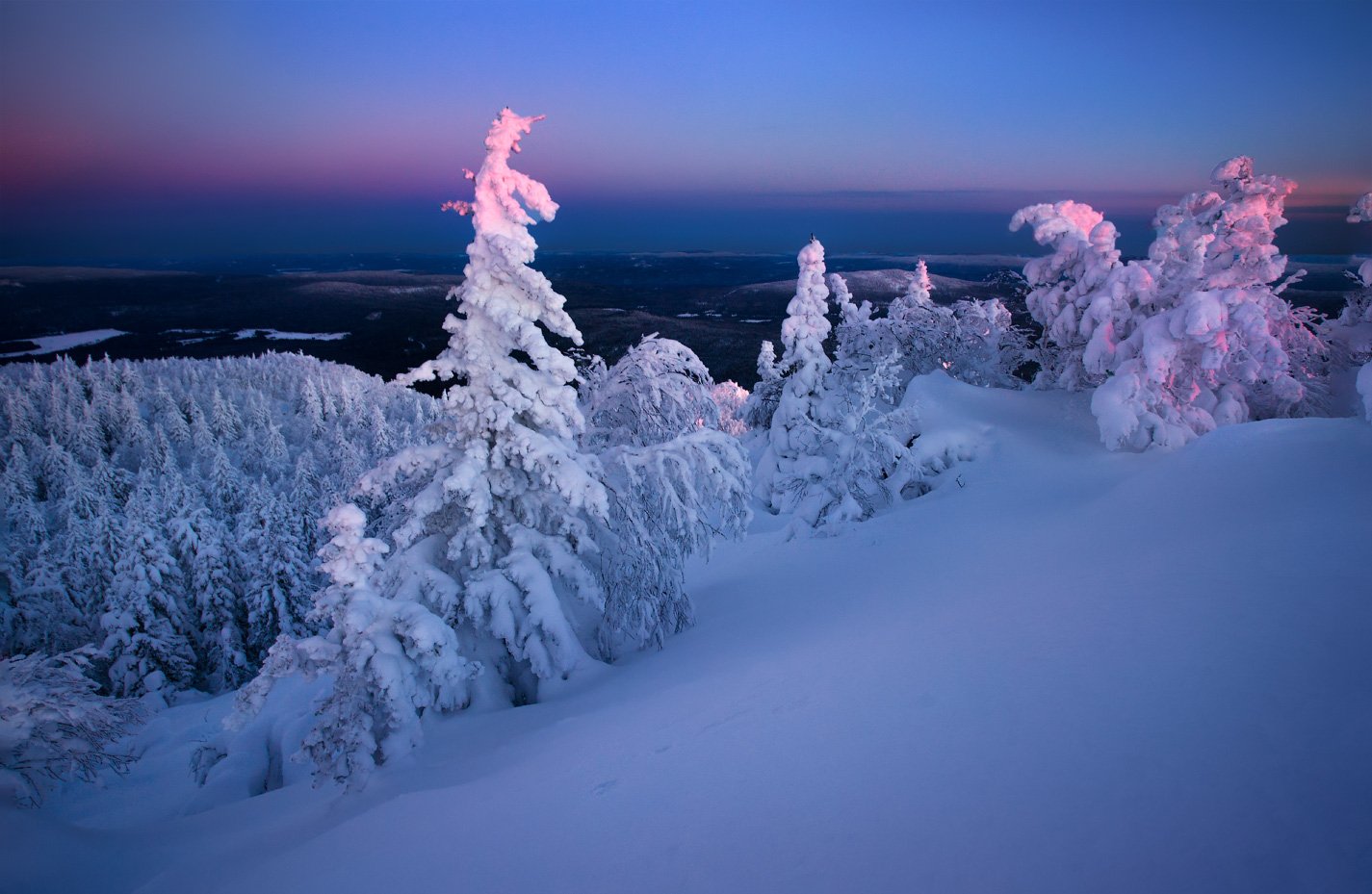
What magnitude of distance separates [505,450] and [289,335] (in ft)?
530

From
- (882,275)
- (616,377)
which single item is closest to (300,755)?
(616,377)

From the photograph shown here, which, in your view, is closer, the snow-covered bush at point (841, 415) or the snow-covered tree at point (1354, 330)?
the snow-covered tree at point (1354, 330)

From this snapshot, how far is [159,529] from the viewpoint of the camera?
107 feet

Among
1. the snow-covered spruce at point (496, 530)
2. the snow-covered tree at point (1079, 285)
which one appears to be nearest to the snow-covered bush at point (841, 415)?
the snow-covered tree at point (1079, 285)

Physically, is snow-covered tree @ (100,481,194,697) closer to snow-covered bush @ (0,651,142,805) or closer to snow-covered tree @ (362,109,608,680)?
snow-covered bush @ (0,651,142,805)

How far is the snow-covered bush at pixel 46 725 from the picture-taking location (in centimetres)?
633

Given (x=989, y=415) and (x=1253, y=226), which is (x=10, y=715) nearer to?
(x=989, y=415)

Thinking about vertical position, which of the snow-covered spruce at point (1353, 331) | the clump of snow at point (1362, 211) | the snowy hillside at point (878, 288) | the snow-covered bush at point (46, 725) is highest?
the snowy hillside at point (878, 288)

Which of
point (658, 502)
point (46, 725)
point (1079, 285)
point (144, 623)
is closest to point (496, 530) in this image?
point (658, 502)

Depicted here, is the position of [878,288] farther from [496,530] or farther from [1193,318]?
Answer: [496,530]

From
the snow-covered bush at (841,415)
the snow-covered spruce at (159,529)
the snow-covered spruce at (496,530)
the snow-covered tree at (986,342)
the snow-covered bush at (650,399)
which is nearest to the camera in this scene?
the snow-covered spruce at (496,530)

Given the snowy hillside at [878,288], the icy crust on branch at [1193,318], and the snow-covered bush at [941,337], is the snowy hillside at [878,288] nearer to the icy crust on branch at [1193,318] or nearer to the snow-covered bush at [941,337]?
the snow-covered bush at [941,337]

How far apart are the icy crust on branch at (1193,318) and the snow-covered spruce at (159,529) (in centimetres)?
1551

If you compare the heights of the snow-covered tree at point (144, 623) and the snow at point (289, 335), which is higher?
the snow at point (289, 335)
